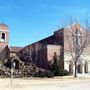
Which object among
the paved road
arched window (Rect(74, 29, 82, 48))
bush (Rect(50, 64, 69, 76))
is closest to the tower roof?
arched window (Rect(74, 29, 82, 48))

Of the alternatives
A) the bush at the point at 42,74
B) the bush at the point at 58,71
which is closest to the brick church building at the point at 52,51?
the bush at the point at 58,71

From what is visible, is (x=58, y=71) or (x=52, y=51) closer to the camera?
(x=58, y=71)

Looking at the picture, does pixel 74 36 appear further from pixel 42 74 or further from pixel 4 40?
pixel 4 40

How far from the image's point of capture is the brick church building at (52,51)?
221ft

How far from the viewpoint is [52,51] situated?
221 ft

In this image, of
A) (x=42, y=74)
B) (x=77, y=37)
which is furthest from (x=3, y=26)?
(x=42, y=74)

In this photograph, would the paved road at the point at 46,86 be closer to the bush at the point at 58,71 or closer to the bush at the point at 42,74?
the bush at the point at 42,74

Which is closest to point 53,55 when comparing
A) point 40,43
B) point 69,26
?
point 69,26

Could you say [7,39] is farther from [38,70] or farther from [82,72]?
[38,70]

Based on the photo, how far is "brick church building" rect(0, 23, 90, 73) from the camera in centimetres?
6744

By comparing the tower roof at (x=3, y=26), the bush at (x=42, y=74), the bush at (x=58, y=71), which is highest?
the tower roof at (x=3, y=26)

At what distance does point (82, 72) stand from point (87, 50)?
211 inches

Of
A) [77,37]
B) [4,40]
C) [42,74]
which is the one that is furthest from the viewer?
[4,40]

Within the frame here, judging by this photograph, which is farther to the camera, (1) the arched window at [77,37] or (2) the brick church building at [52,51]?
(1) the arched window at [77,37]
